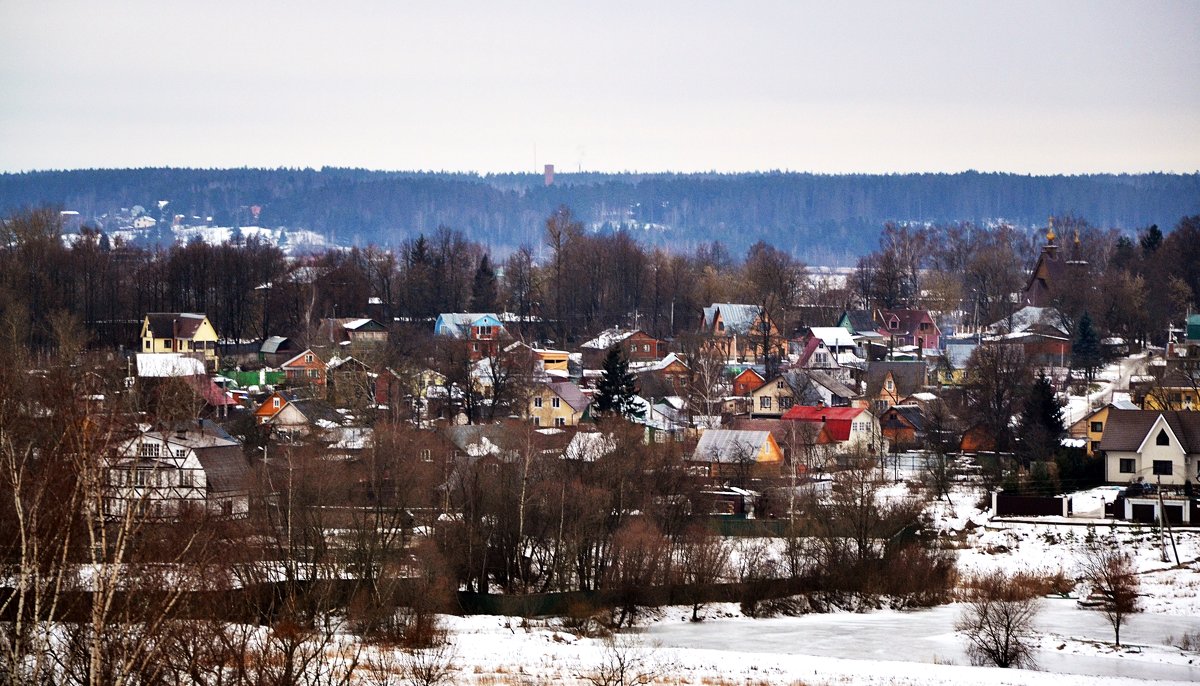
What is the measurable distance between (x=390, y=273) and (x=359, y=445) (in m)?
41.5

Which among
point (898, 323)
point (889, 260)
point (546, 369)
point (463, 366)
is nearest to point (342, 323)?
point (546, 369)

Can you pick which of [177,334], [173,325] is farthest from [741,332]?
[173,325]

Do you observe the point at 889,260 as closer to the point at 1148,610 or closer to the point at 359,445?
the point at 359,445

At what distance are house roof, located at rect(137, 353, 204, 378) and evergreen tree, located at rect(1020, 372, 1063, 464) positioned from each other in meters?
22.5

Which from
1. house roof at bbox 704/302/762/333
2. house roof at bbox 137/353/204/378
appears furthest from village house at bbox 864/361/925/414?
house roof at bbox 137/353/204/378

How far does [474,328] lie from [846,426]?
2339 centimetres

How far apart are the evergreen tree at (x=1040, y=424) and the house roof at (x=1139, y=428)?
2137 millimetres

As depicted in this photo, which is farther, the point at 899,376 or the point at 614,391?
the point at 899,376

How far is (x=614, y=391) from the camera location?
43.6 m

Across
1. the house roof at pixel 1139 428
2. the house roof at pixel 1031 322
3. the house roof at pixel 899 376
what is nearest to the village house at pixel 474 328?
the house roof at pixel 899 376

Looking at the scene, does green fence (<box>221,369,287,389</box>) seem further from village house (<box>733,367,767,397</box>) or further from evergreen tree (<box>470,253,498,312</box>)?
evergreen tree (<box>470,253,498,312</box>)

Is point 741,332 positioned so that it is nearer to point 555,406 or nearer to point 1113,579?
point 555,406

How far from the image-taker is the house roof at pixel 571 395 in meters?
44.6

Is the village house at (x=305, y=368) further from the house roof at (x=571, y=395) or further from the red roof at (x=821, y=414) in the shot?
the red roof at (x=821, y=414)
